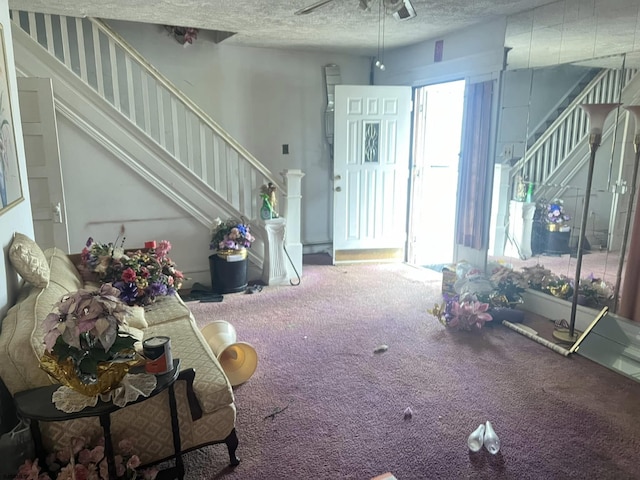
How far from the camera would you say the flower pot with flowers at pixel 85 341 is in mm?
1578

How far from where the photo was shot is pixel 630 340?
3242 mm

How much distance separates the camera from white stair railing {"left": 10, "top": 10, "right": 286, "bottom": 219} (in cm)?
413

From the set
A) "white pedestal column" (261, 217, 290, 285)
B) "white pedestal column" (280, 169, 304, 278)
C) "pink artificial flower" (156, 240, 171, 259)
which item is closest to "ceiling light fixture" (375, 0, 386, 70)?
"white pedestal column" (280, 169, 304, 278)

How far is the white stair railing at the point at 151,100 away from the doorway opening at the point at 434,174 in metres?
1.83

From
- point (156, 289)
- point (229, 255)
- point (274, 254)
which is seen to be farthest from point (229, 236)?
point (156, 289)

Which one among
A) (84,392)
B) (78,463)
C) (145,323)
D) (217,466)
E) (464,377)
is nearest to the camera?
(84,392)

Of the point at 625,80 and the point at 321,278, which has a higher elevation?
the point at 625,80

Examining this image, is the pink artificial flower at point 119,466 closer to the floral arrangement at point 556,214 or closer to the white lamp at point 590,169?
the white lamp at point 590,169

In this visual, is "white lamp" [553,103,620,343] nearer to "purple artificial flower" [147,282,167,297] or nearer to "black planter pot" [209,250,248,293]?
"black planter pot" [209,250,248,293]

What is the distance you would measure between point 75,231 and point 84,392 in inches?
122

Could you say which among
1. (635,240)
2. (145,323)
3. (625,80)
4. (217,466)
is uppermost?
(625,80)

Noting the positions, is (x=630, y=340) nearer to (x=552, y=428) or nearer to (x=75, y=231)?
(x=552, y=428)

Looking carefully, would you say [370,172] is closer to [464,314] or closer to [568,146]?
[568,146]

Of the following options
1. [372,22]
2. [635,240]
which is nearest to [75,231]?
[372,22]
